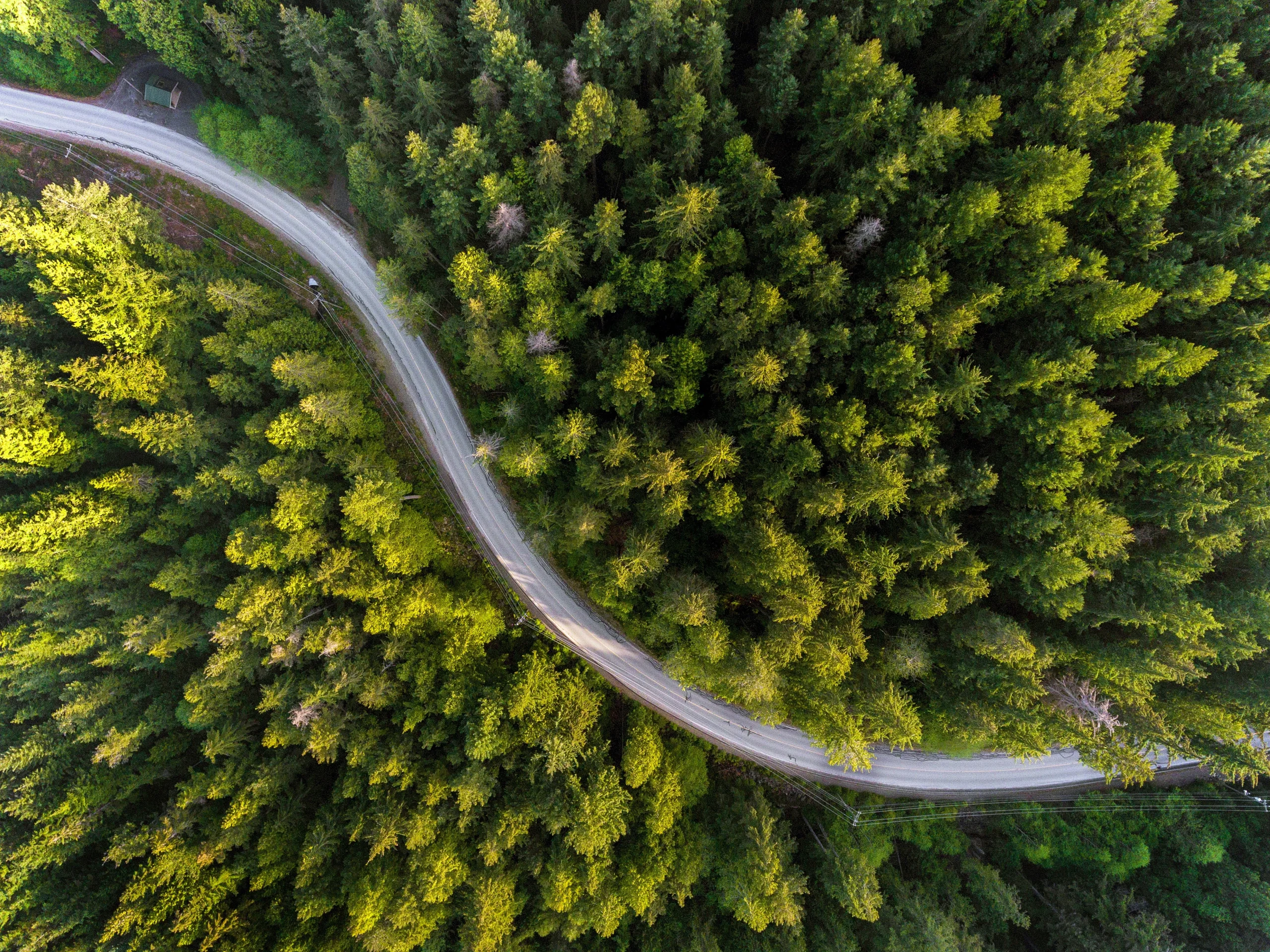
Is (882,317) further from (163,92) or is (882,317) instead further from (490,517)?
(163,92)

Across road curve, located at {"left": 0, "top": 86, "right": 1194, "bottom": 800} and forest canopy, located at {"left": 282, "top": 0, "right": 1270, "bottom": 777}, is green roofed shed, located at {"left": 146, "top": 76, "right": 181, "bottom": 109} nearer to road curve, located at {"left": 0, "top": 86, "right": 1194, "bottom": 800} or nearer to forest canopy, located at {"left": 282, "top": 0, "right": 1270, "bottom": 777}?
road curve, located at {"left": 0, "top": 86, "right": 1194, "bottom": 800}

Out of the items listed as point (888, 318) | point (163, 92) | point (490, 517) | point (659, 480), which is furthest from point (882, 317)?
point (163, 92)

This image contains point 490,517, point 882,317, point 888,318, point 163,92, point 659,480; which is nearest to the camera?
point 882,317

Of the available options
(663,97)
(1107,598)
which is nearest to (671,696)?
(1107,598)

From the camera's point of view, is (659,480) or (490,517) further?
(490,517)

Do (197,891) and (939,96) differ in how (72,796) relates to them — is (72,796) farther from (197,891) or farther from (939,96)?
(939,96)
